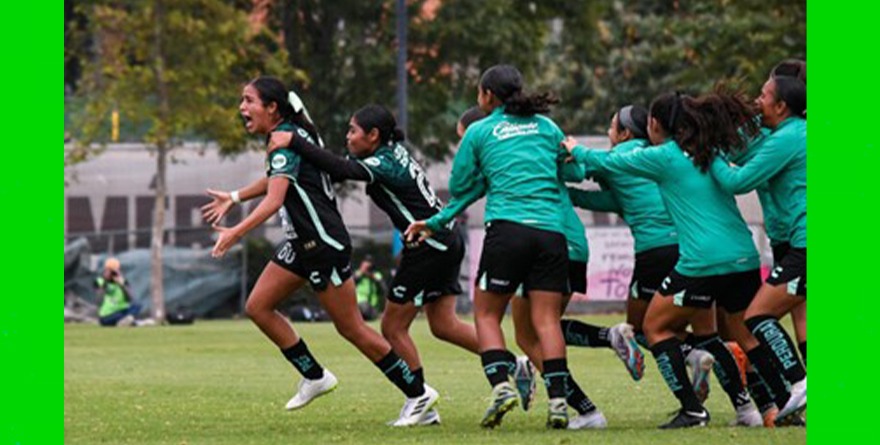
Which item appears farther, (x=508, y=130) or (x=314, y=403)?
(x=314, y=403)

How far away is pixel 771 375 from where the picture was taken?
36.1 feet

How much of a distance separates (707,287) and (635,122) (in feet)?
5.14

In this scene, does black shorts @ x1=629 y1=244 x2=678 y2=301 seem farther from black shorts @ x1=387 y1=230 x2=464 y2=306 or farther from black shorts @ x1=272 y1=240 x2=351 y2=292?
black shorts @ x1=272 y1=240 x2=351 y2=292

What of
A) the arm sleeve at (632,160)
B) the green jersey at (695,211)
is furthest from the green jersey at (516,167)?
the green jersey at (695,211)

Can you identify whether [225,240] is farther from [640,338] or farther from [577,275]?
[640,338]

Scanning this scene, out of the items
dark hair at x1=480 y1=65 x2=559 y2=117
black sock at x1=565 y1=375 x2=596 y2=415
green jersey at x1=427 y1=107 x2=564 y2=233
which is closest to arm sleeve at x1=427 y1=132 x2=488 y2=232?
green jersey at x1=427 y1=107 x2=564 y2=233

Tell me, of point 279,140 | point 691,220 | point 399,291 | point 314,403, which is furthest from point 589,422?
point 314,403

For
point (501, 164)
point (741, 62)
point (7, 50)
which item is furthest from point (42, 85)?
point (741, 62)

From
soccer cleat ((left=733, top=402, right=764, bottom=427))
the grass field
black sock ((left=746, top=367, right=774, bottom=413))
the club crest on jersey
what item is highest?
the club crest on jersey

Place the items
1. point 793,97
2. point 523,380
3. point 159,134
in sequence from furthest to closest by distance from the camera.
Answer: point 159,134 → point 523,380 → point 793,97

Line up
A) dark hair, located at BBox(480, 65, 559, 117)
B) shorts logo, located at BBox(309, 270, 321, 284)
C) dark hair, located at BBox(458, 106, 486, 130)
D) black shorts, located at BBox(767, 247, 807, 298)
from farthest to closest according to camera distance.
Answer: dark hair, located at BBox(458, 106, 486, 130), shorts logo, located at BBox(309, 270, 321, 284), dark hair, located at BBox(480, 65, 559, 117), black shorts, located at BBox(767, 247, 807, 298)

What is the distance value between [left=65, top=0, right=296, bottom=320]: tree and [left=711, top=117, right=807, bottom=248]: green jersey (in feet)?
88.1

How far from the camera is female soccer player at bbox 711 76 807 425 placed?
34.2 ft

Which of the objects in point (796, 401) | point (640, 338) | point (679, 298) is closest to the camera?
point (796, 401)
